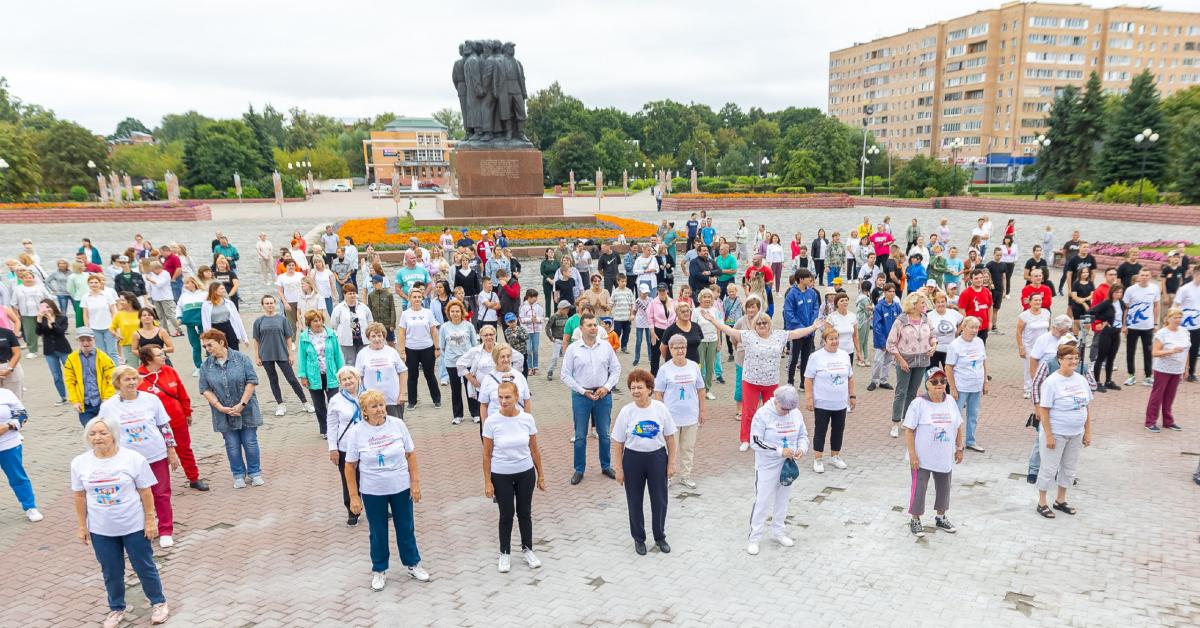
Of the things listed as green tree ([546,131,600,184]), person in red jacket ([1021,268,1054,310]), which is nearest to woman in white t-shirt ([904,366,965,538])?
person in red jacket ([1021,268,1054,310])

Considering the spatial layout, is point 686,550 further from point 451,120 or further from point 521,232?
point 451,120

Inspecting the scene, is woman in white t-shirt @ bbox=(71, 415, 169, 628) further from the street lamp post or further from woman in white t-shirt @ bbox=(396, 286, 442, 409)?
the street lamp post

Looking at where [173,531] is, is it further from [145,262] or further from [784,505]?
[145,262]

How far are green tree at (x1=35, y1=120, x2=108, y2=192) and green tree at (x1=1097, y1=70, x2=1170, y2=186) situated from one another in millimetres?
73816

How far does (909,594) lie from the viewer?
4.93 m

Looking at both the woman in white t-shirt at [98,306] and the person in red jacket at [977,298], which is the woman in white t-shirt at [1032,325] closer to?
the person in red jacket at [977,298]

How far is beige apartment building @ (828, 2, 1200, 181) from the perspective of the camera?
268ft

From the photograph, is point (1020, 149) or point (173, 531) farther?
point (1020, 149)

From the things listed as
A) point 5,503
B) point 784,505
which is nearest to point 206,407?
point 5,503

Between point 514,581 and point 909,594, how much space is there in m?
2.98

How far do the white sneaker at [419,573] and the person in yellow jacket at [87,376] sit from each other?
4147mm

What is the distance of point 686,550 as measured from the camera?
5.62 metres

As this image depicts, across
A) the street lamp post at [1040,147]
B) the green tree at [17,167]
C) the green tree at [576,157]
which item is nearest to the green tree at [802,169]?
the street lamp post at [1040,147]

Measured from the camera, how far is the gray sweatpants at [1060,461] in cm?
593
